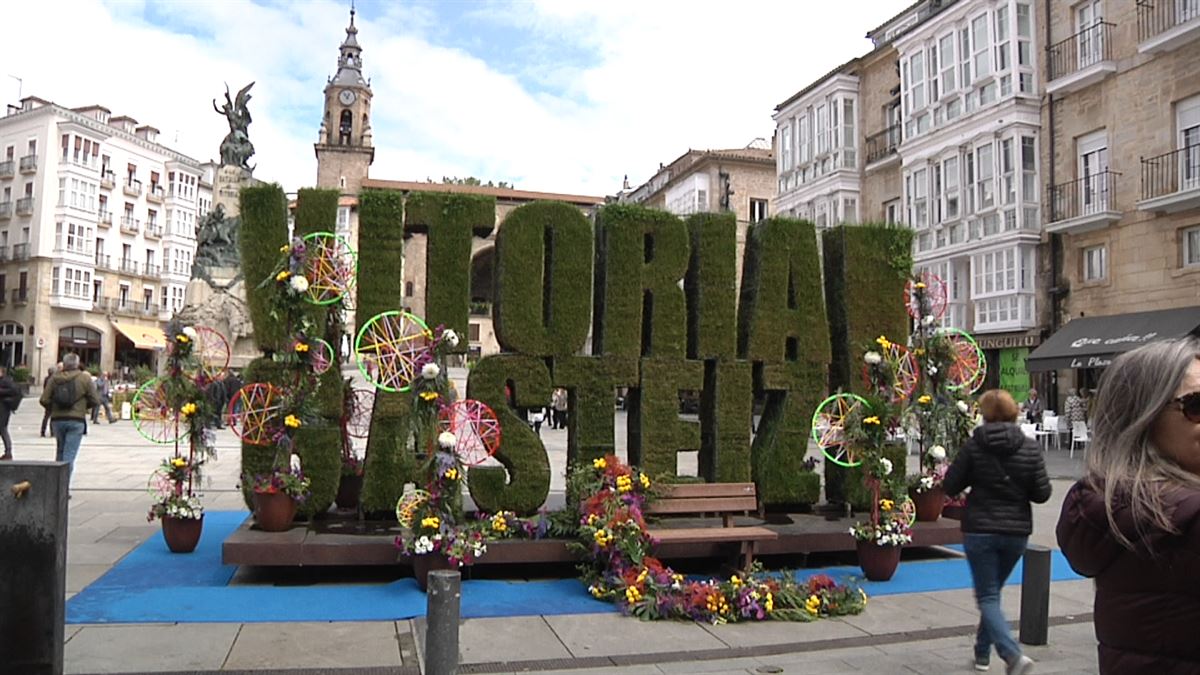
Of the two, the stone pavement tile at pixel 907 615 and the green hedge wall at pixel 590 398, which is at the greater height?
the green hedge wall at pixel 590 398

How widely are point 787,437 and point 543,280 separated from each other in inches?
132

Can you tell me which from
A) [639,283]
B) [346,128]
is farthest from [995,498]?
[346,128]

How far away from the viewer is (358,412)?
10398 mm

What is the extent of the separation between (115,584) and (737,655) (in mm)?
5429

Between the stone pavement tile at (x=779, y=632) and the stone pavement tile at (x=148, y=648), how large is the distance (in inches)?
141

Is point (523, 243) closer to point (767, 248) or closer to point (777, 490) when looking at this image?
point (767, 248)

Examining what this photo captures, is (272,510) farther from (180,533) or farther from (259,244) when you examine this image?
(259,244)

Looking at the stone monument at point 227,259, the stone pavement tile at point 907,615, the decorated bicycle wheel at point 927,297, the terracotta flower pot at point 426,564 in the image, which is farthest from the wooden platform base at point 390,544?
the stone monument at point 227,259

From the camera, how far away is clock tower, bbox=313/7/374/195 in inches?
2635

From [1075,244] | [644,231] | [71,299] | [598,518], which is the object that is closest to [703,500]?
[598,518]

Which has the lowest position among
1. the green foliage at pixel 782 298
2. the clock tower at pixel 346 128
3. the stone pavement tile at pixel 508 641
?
the stone pavement tile at pixel 508 641

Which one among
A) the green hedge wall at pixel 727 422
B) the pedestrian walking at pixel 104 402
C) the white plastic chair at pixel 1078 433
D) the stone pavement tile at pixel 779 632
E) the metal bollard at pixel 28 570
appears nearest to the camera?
the metal bollard at pixel 28 570

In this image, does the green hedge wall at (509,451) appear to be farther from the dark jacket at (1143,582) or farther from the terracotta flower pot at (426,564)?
the dark jacket at (1143,582)

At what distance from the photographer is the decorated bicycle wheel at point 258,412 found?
8484 millimetres
